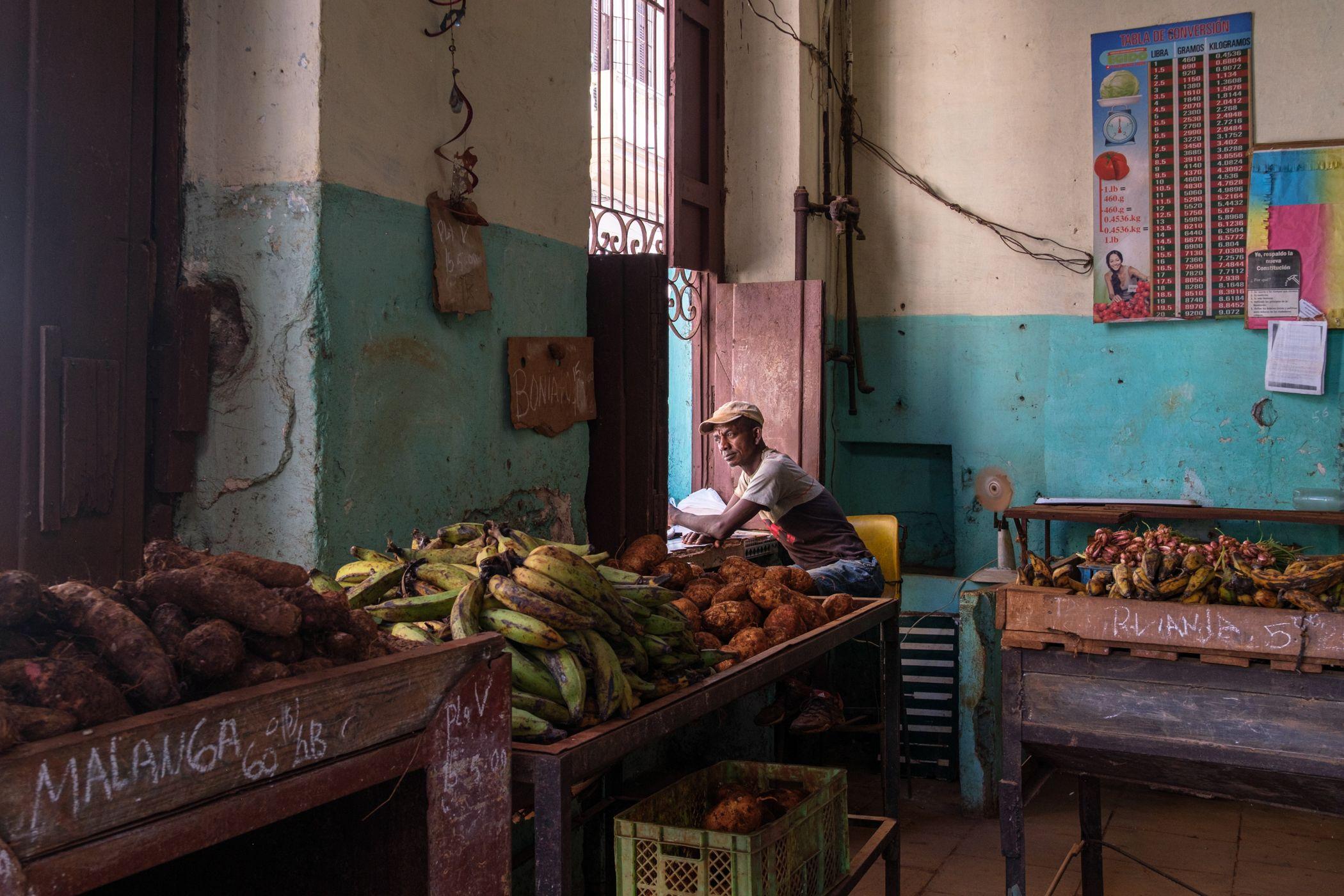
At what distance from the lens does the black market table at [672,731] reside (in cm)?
178

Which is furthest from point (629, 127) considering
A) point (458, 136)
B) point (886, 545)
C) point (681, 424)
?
point (886, 545)

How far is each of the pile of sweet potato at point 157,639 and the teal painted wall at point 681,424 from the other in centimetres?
405

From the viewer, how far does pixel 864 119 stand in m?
6.34

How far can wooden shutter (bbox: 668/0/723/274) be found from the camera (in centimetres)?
516

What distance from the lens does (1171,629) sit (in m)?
2.69

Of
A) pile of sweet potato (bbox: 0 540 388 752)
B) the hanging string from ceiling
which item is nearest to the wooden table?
the hanging string from ceiling

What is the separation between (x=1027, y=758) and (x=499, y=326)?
1998mm

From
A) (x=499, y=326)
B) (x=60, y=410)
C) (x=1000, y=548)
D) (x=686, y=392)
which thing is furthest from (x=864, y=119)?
(x=60, y=410)

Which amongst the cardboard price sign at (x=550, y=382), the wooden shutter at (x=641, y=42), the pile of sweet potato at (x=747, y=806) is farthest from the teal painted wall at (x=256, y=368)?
the wooden shutter at (x=641, y=42)

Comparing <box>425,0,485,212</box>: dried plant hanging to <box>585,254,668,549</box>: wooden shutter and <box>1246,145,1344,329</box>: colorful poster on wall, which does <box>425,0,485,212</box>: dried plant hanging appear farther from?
<box>1246,145,1344,329</box>: colorful poster on wall

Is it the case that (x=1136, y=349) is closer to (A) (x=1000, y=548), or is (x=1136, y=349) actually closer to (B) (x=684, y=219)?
(A) (x=1000, y=548)

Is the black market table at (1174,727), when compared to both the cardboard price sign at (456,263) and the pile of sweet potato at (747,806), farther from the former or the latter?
the cardboard price sign at (456,263)

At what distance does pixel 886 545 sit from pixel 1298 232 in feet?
8.45

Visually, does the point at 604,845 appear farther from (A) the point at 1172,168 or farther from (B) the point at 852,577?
(A) the point at 1172,168
